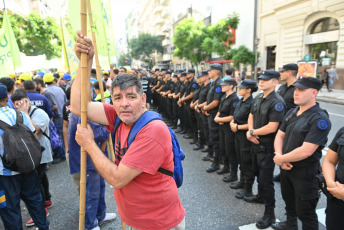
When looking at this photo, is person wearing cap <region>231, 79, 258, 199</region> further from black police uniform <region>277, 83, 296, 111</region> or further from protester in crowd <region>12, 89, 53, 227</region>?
protester in crowd <region>12, 89, 53, 227</region>

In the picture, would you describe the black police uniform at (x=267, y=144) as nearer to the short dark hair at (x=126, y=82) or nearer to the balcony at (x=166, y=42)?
the short dark hair at (x=126, y=82)

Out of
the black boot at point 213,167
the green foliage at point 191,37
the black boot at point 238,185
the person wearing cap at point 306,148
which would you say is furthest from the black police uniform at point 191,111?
the green foliage at point 191,37

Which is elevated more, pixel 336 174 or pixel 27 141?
pixel 27 141

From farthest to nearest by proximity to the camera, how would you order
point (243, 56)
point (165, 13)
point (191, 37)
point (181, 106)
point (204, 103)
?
point (165, 13), point (191, 37), point (243, 56), point (181, 106), point (204, 103)

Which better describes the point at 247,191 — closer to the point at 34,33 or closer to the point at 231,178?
the point at 231,178

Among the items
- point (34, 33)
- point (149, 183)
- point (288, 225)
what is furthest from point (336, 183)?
point (34, 33)

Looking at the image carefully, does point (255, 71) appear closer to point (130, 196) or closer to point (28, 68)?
point (28, 68)

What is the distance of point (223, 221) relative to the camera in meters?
3.28

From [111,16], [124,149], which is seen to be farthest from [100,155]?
[111,16]

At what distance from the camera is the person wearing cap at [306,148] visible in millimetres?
2465

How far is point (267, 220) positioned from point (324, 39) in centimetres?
1855

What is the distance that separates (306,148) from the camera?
2.48 m

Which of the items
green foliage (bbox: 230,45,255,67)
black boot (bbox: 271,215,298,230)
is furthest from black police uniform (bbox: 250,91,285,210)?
green foliage (bbox: 230,45,255,67)

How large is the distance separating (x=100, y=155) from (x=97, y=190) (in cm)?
173
